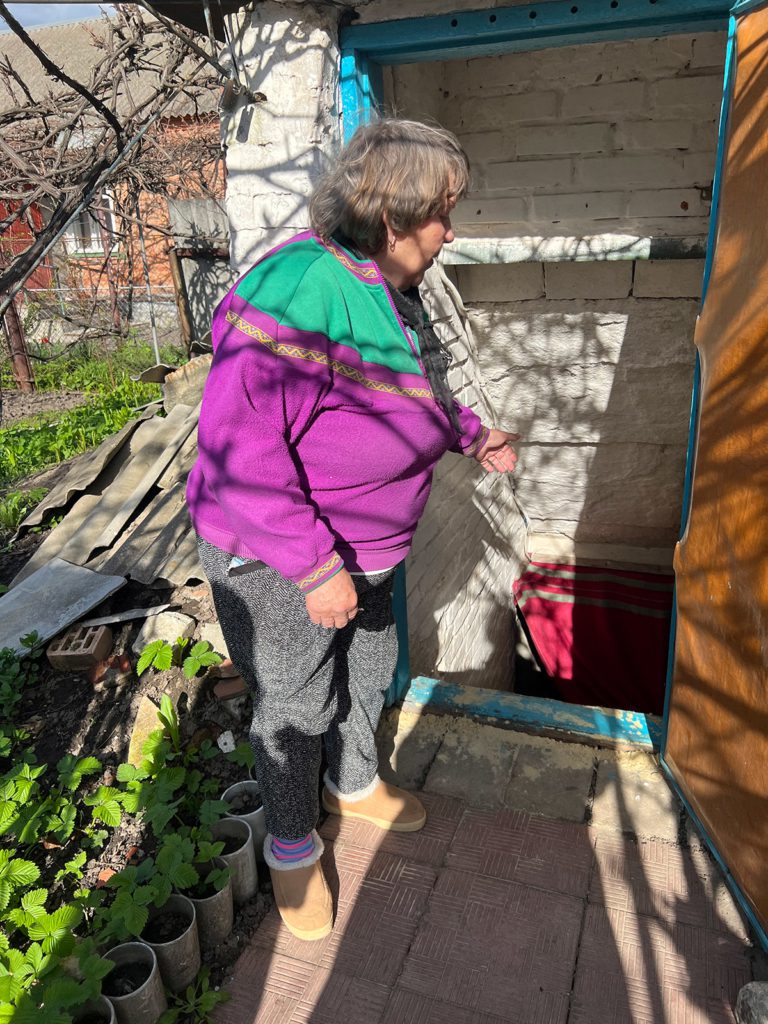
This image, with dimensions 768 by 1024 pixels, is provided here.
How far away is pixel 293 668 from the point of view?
6.17ft

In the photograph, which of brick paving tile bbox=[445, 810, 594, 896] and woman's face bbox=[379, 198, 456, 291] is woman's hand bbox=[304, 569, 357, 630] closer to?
woman's face bbox=[379, 198, 456, 291]

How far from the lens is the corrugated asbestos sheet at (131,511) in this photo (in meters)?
3.39

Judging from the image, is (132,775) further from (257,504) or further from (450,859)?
(257,504)

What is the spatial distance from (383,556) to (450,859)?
1078 mm

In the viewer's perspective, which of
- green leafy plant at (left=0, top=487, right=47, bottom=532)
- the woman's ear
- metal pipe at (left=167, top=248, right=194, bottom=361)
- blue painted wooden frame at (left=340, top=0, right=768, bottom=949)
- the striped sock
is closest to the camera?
the woman's ear

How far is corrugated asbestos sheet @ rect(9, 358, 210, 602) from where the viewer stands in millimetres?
3395

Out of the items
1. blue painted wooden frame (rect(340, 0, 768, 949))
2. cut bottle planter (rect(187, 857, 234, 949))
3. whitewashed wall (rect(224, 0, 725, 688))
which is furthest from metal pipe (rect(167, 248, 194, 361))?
cut bottle planter (rect(187, 857, 234, 949))

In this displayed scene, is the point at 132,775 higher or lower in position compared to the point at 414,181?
lower

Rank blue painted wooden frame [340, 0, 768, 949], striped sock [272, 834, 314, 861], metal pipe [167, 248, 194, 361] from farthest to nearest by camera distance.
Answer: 1. metal pipe [167, 248, 194, 361]
2. striped sock [272, 834, 314, 861]
3. blue painted wooden frame [340, 0, 768, 949]

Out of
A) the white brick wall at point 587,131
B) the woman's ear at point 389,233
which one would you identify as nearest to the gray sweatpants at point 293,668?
the woman's ear at point 389,233

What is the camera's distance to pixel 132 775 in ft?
7.68

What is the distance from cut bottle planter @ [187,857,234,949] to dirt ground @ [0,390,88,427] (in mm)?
7301

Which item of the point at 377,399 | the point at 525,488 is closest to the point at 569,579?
the point at 525,488

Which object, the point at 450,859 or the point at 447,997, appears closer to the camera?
the point at 447,997
